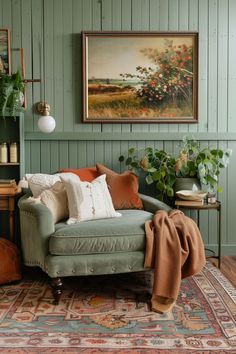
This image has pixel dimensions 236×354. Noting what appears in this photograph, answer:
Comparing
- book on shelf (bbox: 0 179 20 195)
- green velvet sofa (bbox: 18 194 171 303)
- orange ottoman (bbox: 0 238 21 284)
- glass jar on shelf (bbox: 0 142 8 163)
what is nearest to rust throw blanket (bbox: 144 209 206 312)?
green velvet sofa (bbox: 18 194 171 303)

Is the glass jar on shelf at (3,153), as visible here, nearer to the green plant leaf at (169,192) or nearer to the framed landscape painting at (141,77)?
the framed landscape painting at (141,77)

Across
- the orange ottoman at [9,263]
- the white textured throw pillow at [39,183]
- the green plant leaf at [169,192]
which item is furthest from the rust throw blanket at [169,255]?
the orange ottoman at [9,263]

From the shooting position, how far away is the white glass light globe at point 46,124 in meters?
3.82

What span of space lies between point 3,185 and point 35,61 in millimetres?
1254

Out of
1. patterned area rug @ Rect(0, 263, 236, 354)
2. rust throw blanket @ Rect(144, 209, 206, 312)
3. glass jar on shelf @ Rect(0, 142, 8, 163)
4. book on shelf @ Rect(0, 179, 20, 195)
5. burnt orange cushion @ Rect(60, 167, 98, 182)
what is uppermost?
glass jar on shelf @ Rect(0, 142, 8, 163)

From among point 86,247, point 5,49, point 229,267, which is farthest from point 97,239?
point 5,49

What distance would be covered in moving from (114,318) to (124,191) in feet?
4.06

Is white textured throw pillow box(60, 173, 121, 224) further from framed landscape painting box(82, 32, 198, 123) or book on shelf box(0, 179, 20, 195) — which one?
framed landscape painting box(82, 32, 198, 123)

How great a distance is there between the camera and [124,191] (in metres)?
3.62

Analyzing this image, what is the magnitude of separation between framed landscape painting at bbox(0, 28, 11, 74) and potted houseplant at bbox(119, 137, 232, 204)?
134 centimetres

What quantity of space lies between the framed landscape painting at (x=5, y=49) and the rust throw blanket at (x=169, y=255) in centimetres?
208

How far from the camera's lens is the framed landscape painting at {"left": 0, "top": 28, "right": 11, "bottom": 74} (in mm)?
3963

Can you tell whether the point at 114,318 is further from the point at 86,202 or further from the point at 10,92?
the point at 10,92

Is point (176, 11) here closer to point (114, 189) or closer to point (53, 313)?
point (114, 189)
